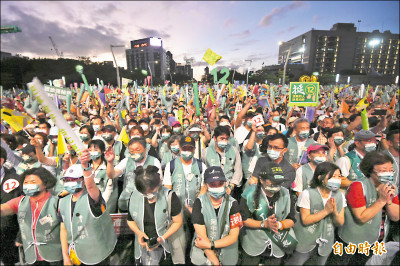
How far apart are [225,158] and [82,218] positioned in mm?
2374

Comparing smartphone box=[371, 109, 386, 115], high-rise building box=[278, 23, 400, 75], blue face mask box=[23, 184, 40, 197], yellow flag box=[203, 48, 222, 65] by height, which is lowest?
blue face mask box=[23, 184, 40, 197]

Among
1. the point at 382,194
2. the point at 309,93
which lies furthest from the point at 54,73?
Result: the point at 382,194

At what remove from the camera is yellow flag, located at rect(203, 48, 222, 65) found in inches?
314

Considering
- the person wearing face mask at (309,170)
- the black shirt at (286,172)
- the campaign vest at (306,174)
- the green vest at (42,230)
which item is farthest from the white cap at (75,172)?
the campaign vest at (306,174)

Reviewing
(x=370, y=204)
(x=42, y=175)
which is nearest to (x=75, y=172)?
(x=42, y=175)

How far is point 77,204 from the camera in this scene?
2404 mm

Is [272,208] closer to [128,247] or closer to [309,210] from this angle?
[309,210]

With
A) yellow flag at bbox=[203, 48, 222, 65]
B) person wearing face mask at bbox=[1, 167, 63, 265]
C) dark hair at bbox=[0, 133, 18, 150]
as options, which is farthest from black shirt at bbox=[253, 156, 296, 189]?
yellow flag at bbox=[203, 48, 222, 65]

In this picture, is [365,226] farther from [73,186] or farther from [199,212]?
[73,186]

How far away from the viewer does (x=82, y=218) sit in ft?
7.88

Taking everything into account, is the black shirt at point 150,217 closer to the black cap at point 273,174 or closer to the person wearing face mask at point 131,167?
the person wearing face mask at point 131,167

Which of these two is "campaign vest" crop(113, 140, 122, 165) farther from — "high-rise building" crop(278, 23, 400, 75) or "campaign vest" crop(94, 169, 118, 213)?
"high-rise building" crop(278, 23, 400, 75)

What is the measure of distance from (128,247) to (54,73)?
150 feet

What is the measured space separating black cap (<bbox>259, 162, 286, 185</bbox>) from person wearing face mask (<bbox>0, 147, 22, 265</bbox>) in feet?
10.4
